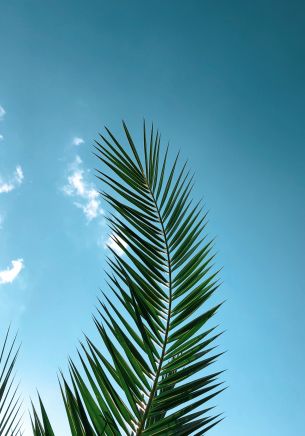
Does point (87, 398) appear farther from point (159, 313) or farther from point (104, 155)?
point (104, 155)

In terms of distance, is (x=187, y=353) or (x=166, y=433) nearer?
(x=166, y=433)

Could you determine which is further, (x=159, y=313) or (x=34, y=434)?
(x=159, y=313)

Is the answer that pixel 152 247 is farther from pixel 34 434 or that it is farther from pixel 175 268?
pixel 34 434

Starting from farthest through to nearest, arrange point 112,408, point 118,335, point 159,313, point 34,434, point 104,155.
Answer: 1. point 104,155
2. point 159,313
3. point 118,335
4. point 112,408
5. point 34,434

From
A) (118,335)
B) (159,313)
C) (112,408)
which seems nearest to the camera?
(112,408)

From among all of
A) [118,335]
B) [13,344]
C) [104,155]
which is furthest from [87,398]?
[104,155]

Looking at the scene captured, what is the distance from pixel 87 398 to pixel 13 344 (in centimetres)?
32

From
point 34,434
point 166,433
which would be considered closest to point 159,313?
point 166,433

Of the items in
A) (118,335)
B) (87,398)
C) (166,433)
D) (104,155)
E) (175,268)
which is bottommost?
(166,433)

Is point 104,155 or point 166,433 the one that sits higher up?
point 104,155

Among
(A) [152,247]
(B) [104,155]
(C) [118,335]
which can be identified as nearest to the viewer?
(C) [118,335]

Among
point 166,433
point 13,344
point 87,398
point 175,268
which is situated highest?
point 175,268

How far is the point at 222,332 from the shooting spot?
1256 millimetres

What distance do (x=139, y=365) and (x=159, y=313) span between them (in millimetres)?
210
